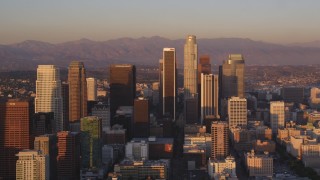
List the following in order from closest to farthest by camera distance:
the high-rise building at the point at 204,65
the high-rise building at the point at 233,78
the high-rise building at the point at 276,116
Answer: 1. the high-rise building at the point at 276,116
2. the high-rise building at the point at 233,78
3. the high-rise building at the point at 204,65

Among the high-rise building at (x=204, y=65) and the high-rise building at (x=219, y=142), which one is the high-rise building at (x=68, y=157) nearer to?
the high-rise building at (x=219, y=142)

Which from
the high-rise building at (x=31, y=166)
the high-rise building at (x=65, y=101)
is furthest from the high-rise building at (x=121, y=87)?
the high-rise building at (x=31, y=166)

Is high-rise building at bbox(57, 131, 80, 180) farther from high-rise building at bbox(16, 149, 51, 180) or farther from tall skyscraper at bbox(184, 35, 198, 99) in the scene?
tall skyscraper at bbox(184, 35, 198, 99)

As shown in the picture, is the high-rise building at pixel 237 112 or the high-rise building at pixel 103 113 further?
the high-rise building at pixel 237 112

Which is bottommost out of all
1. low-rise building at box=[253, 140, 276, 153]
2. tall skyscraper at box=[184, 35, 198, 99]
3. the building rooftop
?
low-rise building at box=[253, 140, 276, 153]

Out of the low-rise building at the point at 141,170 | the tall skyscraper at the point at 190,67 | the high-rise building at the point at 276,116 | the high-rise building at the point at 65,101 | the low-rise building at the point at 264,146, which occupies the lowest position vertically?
the low-rise building at the point at 141,170

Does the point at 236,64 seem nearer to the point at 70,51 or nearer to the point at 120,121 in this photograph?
the point at 70,51

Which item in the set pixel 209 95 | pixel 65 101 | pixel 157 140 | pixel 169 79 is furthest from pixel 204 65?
pixel 157 140

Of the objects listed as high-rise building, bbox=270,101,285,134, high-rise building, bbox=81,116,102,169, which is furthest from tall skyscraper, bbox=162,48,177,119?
high-rise building, bbox=81,116,102,169
